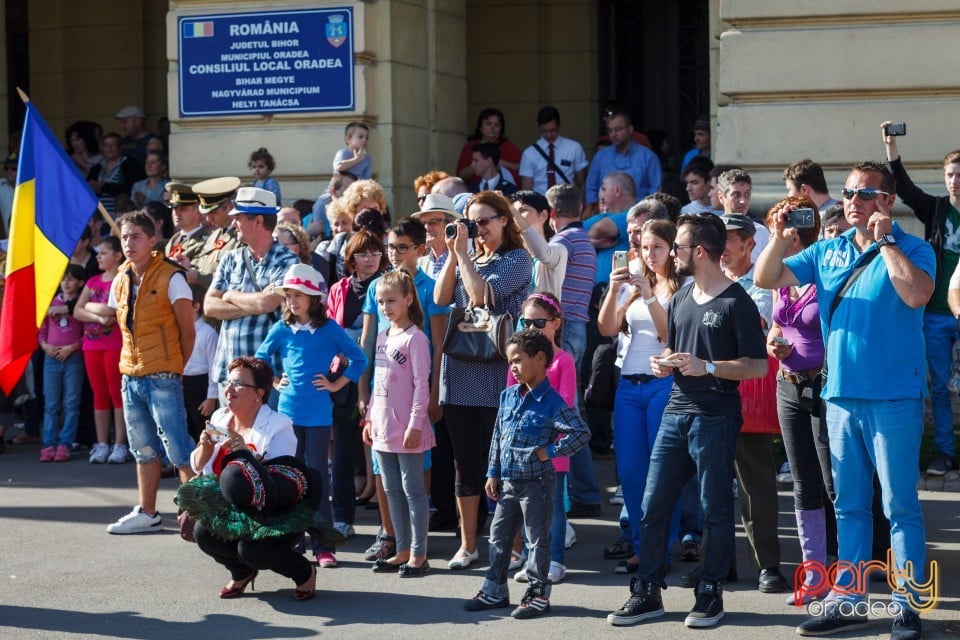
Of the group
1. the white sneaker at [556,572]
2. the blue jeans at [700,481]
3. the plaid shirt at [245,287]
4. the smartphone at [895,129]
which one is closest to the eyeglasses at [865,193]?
the blue jeans at [700,481]

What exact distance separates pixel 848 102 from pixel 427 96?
3880 mm

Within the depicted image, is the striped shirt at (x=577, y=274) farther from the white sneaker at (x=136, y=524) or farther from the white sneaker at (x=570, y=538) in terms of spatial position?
the white sneaker at (x=136, y=524)

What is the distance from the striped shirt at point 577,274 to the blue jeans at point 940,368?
2.36 meters

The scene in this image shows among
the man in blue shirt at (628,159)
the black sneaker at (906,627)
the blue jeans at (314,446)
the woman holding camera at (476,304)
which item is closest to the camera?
the black sneaker at (906,627)

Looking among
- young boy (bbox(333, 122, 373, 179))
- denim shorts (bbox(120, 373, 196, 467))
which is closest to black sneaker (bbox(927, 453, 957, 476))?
denim shorts (bbox(120, 373, 196, 467))

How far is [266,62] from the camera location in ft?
40.3

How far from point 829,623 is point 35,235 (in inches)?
193

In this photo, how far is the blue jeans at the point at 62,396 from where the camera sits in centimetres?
1153

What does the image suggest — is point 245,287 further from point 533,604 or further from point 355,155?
point 355,155

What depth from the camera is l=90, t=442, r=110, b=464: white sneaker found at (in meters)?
11.2

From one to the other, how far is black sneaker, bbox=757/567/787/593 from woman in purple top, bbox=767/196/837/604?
0.39 feet

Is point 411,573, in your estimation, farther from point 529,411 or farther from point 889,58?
point 889,58

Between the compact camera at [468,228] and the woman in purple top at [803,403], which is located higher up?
the compact camera at [468,228]

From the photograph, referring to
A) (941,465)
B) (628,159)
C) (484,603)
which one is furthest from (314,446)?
(628,159)
